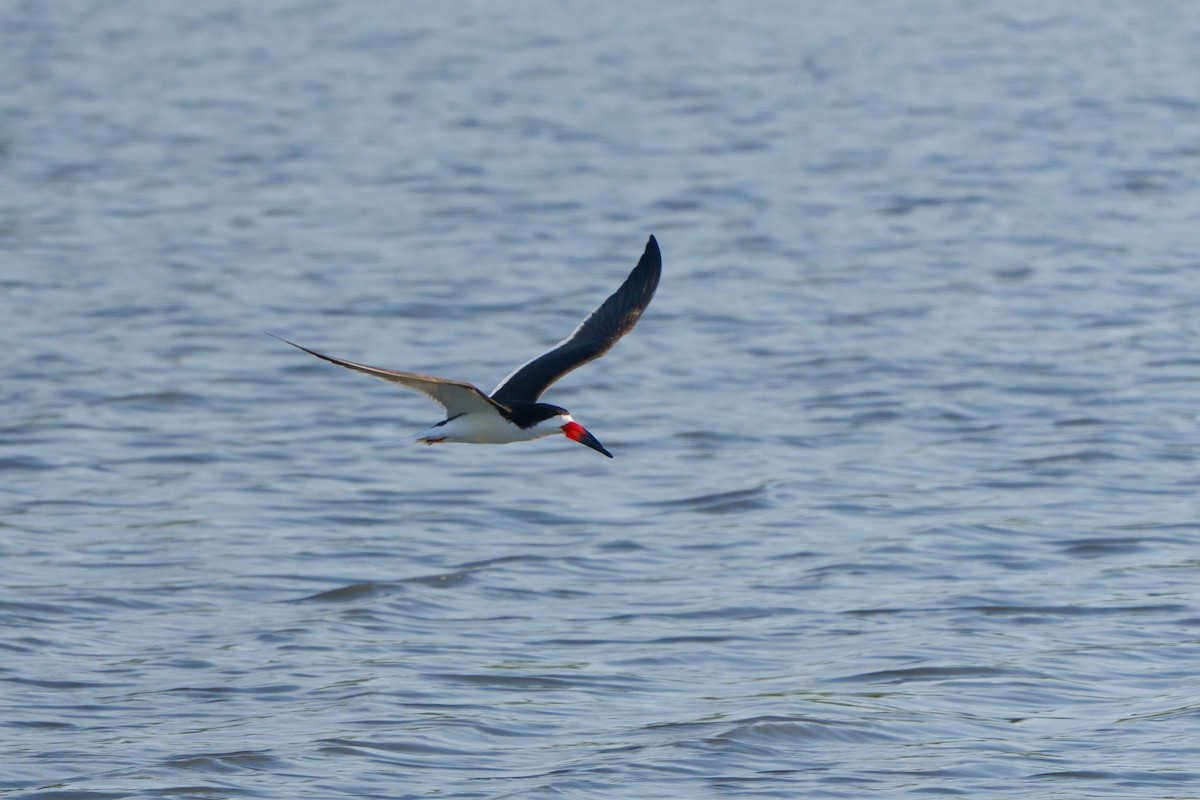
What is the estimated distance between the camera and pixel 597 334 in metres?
9.16

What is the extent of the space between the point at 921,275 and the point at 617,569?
21.8 ft

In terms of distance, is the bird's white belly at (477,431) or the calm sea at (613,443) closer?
the calm sea at (613,443)

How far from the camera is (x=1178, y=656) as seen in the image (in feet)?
26.9

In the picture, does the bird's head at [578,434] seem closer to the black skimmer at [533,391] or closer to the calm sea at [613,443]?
the black skimmer at [533,391]

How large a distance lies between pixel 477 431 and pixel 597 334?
52.4 inches

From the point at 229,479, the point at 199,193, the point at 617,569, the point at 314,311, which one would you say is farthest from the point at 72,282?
the point at 617,569

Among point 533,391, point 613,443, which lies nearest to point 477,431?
point 533,391

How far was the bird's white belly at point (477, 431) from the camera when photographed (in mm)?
7918

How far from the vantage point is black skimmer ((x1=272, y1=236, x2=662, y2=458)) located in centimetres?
773

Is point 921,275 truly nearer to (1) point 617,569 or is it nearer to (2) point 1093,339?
(2) point 1093,339

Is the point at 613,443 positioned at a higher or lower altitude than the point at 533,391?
lower

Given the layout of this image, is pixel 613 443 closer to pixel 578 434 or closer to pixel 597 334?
pixel 597 334

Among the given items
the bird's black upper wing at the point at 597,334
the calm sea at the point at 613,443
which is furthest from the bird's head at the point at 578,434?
the calm sea at the point at 613,443

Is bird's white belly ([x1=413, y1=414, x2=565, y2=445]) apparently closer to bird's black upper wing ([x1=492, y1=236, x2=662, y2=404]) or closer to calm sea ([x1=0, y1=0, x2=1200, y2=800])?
bird's black upper wing ([x1=492, y1=236, x2=662, y2=404])
